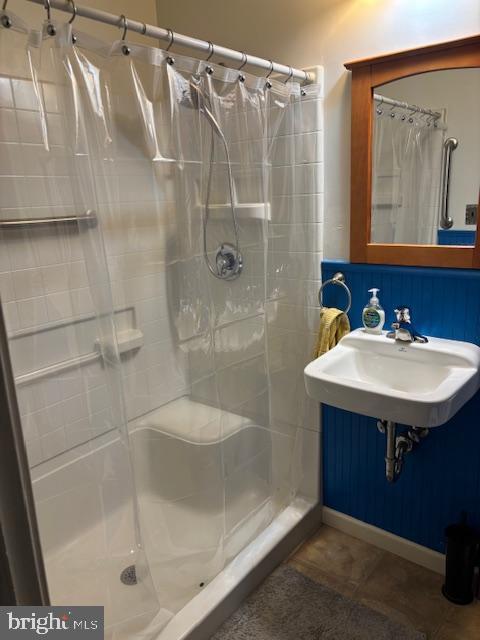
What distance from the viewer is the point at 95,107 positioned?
1.24 metres

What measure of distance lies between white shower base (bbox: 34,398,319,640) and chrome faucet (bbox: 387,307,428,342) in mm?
667

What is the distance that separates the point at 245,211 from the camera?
169cm

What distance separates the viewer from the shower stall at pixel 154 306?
1271mm

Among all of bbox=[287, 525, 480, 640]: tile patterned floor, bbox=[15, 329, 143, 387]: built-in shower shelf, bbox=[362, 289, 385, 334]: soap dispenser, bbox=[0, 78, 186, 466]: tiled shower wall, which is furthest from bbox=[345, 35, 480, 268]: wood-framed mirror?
bbox=[287, 525, 480, 640]: tile patterned floor

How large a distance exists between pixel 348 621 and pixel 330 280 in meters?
1.25

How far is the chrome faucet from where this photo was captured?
1715 mm

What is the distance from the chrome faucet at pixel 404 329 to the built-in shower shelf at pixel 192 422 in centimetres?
69

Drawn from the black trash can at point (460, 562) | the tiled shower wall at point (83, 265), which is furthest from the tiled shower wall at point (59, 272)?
the black trash can at point (460, 562)

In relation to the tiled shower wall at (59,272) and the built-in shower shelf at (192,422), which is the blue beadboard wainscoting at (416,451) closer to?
the built-in shower shelf at (192,422)

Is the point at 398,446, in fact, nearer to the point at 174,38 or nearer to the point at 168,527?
the point at 168,527

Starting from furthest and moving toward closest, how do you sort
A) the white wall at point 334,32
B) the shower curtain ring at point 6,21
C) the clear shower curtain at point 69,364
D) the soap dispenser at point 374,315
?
the soap dispenser at point 374,315 < the white wall at point 334,32 < the clear shower curtain at point 69,364 < the shower curtain ring at point 6,21

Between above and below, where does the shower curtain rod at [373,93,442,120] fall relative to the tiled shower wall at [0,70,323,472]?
above

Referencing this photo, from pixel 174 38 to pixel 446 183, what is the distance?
39.1 inches

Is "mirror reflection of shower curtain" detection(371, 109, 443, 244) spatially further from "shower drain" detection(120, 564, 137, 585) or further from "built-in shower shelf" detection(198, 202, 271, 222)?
"shower drain" detection(120, 564, 137, 585)
